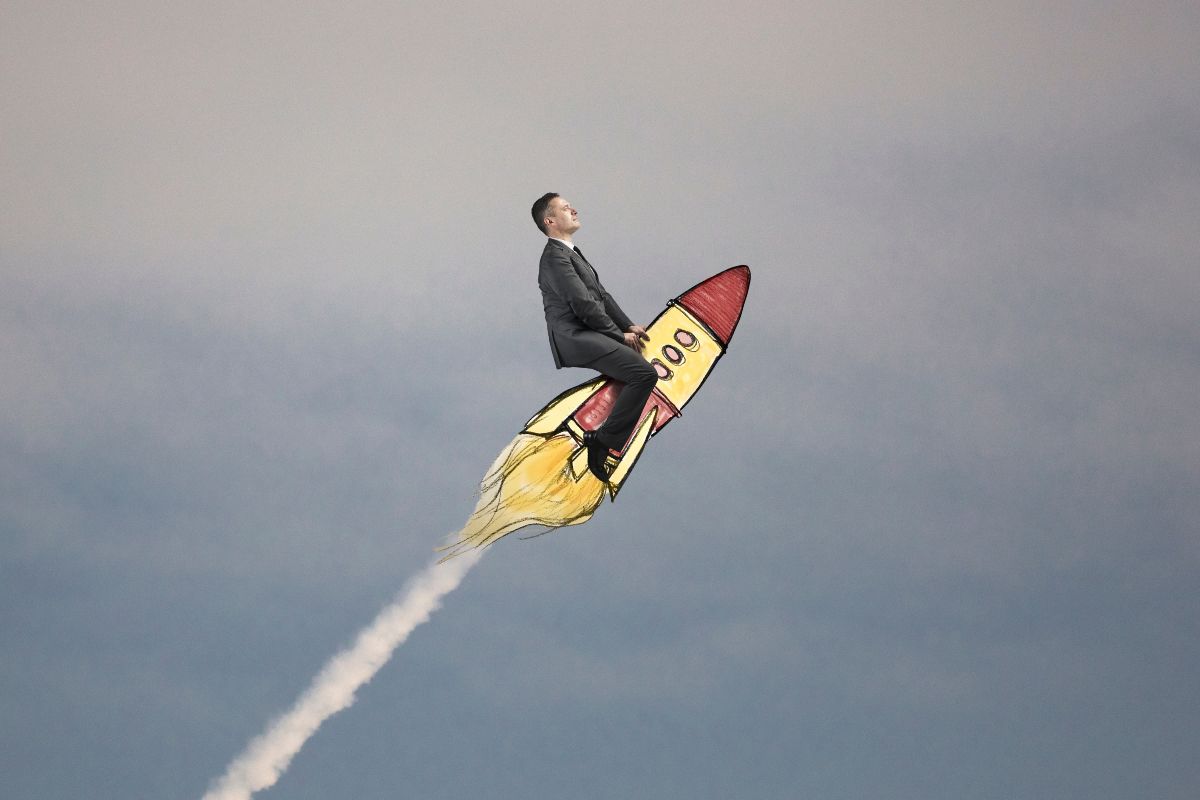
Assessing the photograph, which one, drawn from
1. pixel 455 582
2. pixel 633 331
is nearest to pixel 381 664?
pixel 455 582

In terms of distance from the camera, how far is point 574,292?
51.8 feet

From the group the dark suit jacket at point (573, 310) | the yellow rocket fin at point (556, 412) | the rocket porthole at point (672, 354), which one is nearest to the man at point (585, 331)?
the dark suit jacket at point (573, 310)

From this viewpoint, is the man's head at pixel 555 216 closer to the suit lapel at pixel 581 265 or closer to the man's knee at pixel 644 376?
the suit lapel at pixel 581 265

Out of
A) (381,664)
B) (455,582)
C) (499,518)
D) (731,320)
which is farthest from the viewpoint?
(381,664)

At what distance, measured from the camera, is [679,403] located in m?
16.6

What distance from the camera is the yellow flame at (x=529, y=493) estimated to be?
15.9m

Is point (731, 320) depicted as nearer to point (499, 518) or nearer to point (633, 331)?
point (633, 331)

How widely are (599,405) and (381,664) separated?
577 cm

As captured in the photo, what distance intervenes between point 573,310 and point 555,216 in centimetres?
97

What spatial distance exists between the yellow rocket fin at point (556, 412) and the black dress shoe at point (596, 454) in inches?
11.4

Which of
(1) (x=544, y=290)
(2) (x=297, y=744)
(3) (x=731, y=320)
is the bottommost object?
(2) (x=297, y=744)

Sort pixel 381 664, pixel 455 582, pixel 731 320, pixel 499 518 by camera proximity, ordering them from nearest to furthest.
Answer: pixel 499 518 < pixel 731 320 < pixel 455 582 < pixel 381 664

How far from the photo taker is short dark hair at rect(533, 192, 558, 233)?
16094 millimetres

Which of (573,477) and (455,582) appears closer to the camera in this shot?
(573,477)
